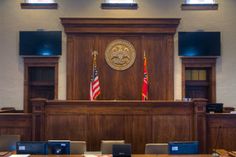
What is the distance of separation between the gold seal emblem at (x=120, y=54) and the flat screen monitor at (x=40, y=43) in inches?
57.6

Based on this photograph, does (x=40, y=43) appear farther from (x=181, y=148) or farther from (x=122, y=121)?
(x=181, y=148)

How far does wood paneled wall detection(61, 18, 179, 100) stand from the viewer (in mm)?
9211

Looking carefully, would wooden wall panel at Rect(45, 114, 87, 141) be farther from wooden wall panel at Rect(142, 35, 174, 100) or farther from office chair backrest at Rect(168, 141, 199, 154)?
wooden wall panel at Rect(142, 35, 174, 100)

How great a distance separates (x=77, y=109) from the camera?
22.2 feet

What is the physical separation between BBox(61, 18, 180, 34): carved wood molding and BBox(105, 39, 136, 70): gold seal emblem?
0.37 m

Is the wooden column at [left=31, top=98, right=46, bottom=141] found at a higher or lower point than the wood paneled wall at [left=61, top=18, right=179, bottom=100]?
lower

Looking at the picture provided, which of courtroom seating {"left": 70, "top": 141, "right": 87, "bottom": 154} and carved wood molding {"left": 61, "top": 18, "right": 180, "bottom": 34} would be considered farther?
carved wood molding {"left": 61, "top": 18, "right": 180, "bottom": 34}

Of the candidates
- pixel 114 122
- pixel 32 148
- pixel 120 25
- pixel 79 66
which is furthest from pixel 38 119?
pixel 120 25

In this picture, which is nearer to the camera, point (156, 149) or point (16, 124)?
point (156, 149)

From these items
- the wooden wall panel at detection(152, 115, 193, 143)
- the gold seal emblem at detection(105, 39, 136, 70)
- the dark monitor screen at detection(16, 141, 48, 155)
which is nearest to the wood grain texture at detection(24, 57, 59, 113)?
the gold seal emblem at detection(105, 39, 136, 70)

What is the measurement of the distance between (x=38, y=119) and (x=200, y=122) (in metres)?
3.37

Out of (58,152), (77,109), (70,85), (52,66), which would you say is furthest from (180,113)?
(52,66)

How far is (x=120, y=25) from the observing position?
364 inches

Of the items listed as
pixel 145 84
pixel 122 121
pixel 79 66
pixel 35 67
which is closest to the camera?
pixel 122 121
